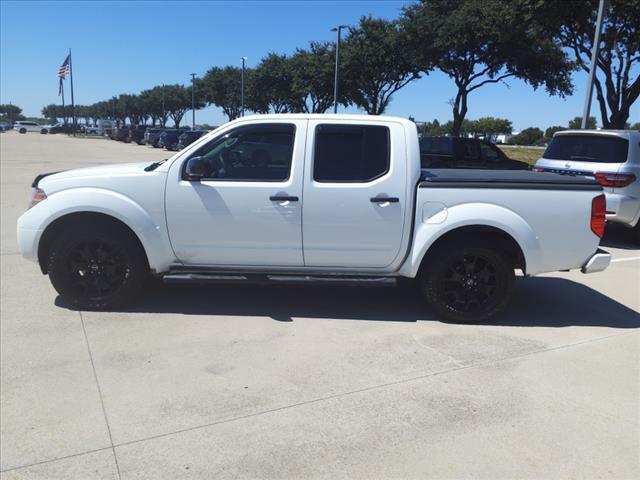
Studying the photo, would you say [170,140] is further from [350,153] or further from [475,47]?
[350,153]

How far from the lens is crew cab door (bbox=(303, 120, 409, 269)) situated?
15.6ft

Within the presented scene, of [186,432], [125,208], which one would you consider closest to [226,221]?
[125,208]

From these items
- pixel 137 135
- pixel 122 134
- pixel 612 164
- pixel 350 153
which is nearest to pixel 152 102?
pixel 122 134

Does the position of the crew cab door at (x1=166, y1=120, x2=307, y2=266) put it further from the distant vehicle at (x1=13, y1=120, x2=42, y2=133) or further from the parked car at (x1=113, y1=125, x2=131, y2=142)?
the distant vehicle at (x1=13, y1=120, x2=42, y2=133)

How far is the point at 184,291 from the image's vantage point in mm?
5797

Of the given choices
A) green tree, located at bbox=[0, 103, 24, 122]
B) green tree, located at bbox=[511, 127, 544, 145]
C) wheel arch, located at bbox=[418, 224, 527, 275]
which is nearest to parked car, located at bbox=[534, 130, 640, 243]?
wheel arch, located at bbox=[418, 224, 527, 275]

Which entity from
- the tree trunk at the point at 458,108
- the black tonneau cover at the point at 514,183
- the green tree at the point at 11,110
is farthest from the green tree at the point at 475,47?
the green tree at the point at 11,110

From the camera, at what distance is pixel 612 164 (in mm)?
8539

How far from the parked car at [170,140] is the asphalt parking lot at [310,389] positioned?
111 feet

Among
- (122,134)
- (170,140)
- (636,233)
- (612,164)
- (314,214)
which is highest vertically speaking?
(122,134)

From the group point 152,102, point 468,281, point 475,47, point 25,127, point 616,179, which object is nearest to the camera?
point 468,281

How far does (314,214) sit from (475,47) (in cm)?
2541

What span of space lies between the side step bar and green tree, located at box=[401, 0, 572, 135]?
21971mm

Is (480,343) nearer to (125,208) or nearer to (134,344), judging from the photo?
(134,344)
